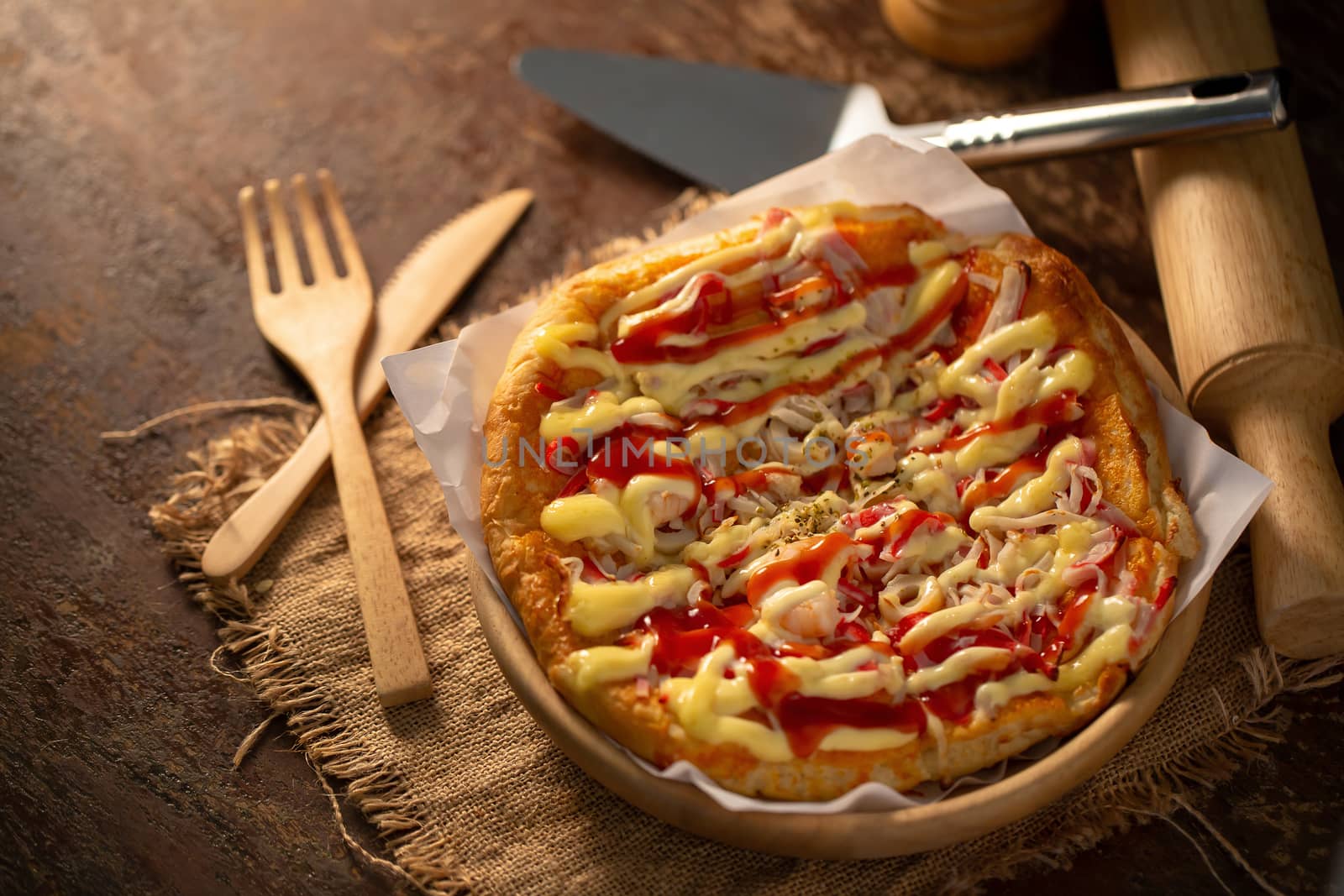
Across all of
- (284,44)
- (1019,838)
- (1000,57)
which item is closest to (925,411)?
(1019,838)

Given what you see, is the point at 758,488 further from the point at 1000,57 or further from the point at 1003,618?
the point at 1000,57

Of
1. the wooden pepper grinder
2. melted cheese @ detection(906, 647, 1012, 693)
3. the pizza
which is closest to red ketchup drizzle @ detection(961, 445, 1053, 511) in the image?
the pizza

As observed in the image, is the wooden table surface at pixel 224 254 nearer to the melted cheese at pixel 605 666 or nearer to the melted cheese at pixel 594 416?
the melted cheese at pixel 605 666

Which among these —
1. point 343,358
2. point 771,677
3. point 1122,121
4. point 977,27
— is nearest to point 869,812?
point 771,677

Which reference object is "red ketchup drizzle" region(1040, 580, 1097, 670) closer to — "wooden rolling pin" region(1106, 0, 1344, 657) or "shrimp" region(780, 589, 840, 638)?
"shrimp" region(780, 589, 840, 638)

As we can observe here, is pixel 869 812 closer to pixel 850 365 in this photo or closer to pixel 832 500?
pixel 832 500

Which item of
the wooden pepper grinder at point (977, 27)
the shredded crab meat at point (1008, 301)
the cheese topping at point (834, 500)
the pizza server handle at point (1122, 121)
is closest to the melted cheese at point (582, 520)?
the cheese topping at point (834, 500)
